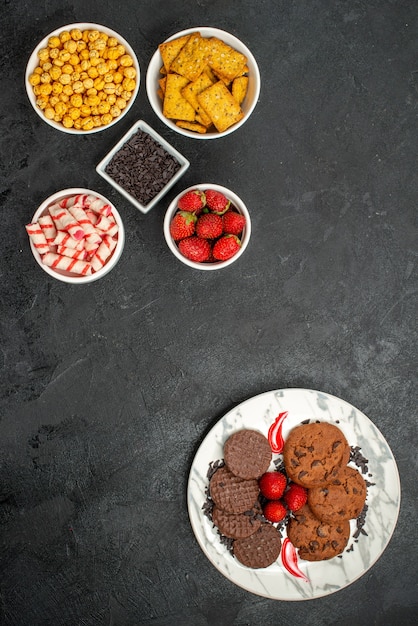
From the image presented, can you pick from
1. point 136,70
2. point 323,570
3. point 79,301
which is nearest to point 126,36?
point 136,70

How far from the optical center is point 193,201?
159cm

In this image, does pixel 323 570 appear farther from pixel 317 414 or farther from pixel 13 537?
pixel 13 537

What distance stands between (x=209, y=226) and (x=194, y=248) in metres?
0.08

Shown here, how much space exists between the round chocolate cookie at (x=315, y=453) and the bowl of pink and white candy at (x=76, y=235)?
81cm

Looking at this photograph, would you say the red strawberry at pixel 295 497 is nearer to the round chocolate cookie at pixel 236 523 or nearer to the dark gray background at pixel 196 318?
the round chocolate cookie at pixel 236 523

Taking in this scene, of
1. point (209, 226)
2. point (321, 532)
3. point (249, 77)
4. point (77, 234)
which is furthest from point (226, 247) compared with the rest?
point (321, 532)

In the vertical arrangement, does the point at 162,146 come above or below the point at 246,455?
above

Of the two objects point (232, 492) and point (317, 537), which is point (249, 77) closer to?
point (232, 492)

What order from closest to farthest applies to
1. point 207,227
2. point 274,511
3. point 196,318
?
point 207,227 < point 274,511 < point 196,318

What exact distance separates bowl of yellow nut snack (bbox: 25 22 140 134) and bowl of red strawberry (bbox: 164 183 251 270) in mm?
363

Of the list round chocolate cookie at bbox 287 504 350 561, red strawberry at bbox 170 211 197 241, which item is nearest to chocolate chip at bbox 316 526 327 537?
round chocolate cookie at bbox 287 504 350 561

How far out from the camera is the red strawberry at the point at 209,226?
A: 1.59m

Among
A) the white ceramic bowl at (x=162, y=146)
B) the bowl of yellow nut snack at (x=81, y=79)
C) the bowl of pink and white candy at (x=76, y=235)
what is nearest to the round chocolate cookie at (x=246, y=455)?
the bowl of pink and white candy at (x=76, y=235)

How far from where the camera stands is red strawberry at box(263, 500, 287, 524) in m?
1.69
